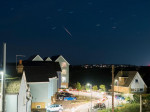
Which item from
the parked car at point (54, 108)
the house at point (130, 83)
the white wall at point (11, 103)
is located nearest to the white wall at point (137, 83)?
the house at point (130, 83)

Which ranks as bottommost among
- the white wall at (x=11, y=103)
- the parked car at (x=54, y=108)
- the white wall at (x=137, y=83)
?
the parked car at (x=54, y=108)

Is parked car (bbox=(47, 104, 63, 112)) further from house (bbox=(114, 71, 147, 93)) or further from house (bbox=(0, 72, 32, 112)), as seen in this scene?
house (bbox=(114, 71, 147, 93))

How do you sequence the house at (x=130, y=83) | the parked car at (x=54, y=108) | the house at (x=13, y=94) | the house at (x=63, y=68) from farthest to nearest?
the house at (x=63, y=68) < the house at (x=130, y=83) < the parked car at (x=54, y=108) < the house at (x=13, y=94)

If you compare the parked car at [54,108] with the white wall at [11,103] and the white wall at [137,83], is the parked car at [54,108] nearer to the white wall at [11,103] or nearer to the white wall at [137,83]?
the white wall at [11,103]

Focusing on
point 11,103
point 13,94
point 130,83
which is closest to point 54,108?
point 11,103

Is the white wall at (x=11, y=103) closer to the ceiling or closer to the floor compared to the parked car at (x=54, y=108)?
closer to the ceiling

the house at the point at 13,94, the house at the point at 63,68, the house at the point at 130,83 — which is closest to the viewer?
the house at the point at 13,94

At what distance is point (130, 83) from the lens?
54.8 meters

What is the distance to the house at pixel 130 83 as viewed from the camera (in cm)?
5504

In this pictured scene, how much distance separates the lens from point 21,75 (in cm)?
2767

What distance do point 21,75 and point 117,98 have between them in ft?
86.2

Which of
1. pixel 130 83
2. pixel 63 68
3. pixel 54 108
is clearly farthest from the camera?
pixel 63 68

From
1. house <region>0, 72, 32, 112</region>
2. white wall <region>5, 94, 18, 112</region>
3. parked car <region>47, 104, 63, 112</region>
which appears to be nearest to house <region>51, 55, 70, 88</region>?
parked car <region>47, 104, 63, 112</region>

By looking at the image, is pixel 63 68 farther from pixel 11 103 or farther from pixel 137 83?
pixel 11 103
